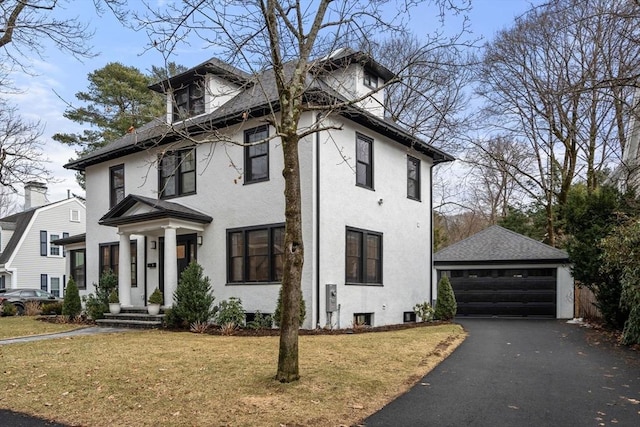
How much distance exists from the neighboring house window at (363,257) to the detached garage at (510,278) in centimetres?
529

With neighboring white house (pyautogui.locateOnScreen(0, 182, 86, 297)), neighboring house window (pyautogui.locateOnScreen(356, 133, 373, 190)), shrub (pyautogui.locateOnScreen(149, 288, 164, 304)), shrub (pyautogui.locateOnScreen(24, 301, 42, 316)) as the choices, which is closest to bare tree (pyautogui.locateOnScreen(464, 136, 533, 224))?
neighboring house window (pyautogui.locateOnScreen(356, 133, 373, 190))

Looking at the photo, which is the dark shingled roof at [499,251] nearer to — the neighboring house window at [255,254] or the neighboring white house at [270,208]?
the neighboring white house at [270,208]

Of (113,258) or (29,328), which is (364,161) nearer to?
(113,258)

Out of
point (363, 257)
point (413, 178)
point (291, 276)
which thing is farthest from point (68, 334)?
point (413, 178)

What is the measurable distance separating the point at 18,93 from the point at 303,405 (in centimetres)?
1092

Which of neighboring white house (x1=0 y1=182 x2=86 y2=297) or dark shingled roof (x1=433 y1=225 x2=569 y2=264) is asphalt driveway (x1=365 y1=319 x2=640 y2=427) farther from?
neighboring white house (x1=0 y1=182 x2=86 y2=297)

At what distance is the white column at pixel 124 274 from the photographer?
15047 mm

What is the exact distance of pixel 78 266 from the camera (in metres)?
19.8

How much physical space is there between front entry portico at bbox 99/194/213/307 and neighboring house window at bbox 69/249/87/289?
15.3 ft

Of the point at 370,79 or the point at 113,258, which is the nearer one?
the point at 370,79

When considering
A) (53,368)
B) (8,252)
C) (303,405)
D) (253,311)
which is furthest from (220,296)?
(8,252)

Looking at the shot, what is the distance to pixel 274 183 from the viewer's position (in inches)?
516

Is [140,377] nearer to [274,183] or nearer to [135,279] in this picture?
[274,183]

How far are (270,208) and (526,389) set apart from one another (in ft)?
26.0
